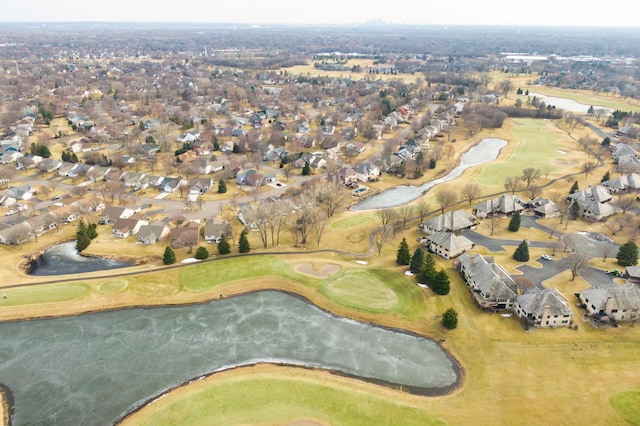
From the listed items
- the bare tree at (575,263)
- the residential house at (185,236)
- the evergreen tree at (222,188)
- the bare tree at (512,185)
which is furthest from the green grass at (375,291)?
the bare tree at (512,185)

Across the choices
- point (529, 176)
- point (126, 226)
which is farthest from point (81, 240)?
point (529, 176)

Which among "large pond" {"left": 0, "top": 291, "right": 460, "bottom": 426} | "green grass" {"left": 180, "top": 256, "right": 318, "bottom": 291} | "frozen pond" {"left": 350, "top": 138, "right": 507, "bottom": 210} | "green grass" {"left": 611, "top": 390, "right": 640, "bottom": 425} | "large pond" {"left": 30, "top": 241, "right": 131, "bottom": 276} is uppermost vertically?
"frozen pond" {"left": 350, "top": 138, "right": 507, "bottom": 210}

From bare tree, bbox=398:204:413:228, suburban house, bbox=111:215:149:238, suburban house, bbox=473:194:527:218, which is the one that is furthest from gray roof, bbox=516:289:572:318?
suburban house, bbox=111:215:149:238

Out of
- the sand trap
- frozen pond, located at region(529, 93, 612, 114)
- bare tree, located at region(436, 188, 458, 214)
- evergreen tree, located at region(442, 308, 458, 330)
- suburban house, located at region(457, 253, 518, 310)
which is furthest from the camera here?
frozen pond, located at region(529, 93, 612, 114)

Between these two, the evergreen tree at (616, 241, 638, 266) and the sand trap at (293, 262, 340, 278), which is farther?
the sand trap at (293, 262, 340, 278)

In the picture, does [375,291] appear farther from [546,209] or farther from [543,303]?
[546,209]

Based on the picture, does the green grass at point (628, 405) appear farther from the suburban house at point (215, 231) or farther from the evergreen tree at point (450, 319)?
the suburban house at point (215, 231)

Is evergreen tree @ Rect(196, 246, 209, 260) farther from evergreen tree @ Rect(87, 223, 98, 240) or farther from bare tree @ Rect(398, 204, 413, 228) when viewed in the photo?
bare tree @ Rect(398, 204, 413, 228)
